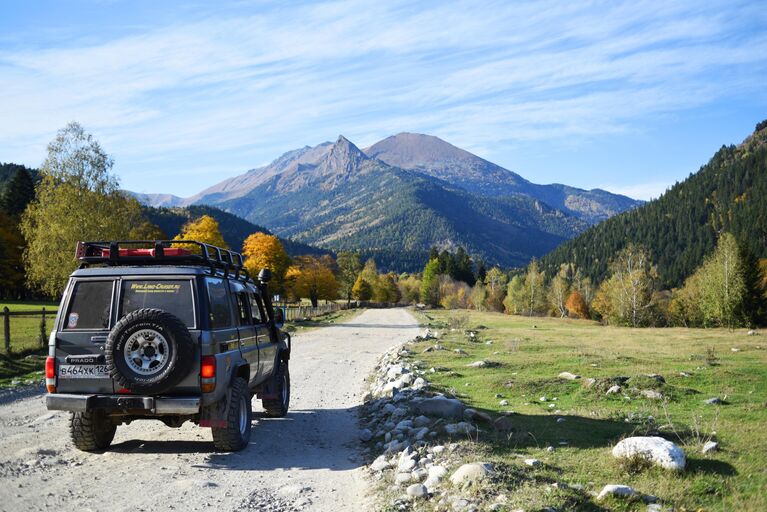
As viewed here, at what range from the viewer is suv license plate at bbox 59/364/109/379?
317 inches

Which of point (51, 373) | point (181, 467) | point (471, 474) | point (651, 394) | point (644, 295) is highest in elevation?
point (51, 373)

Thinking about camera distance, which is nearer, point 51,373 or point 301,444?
point 51,373

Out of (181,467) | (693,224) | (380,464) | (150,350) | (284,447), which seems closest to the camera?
(150,350)

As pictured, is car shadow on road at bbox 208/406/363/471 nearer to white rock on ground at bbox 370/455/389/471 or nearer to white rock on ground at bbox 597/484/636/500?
white rock on ground at bbox 370/455/389/471

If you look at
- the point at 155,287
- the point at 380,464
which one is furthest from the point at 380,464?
the point at 155,287

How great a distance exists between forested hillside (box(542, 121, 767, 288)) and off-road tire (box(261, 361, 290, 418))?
535ft

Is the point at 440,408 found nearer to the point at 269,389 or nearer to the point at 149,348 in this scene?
the point at 269,389

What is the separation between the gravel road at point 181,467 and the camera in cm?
671

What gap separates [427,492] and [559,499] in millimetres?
1545

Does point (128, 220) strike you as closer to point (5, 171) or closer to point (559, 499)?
point (559, 499)

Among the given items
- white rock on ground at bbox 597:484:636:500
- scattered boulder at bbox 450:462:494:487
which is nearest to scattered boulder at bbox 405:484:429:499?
scattered boulder at bbox 450:462:494:487

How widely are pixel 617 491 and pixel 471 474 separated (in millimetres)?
1596

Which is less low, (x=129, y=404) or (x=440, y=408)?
(x=129, y=404)

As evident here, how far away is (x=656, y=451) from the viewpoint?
23.3ft
